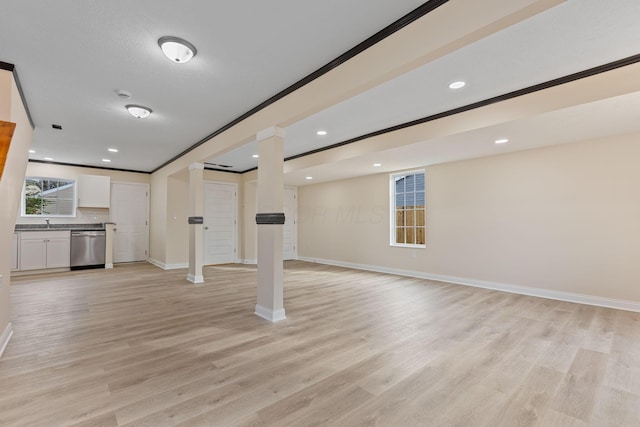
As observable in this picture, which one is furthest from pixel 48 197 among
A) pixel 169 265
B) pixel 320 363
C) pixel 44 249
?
pixel 320 363

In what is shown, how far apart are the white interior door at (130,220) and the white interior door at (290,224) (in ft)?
13.0

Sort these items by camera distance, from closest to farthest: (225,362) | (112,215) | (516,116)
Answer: (225,362) < (516,116) < (112,215)

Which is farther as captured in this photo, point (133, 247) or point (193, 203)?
point (133, 247)

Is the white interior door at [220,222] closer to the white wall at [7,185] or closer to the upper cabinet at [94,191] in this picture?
the upper cabinet at [94,191]

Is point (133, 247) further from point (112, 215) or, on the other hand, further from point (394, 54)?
point (394, 54)

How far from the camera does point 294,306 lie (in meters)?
3.78

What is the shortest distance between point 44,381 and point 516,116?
16.0ft

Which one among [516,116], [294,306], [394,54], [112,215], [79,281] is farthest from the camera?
[112,215]

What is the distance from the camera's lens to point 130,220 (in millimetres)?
7797

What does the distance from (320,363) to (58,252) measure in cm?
716

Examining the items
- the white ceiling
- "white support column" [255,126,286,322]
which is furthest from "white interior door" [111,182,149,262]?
"white support column" [255,126,286,322]

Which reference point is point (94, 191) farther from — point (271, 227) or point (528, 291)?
point (528, 291)

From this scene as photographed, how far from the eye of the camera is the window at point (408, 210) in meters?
6.08

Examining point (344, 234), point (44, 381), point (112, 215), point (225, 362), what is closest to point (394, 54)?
point (225, 362)
